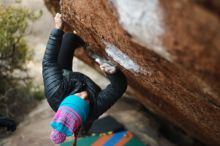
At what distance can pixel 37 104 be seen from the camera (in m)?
8.09

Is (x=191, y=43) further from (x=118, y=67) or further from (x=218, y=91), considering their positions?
(x=118, y=67)

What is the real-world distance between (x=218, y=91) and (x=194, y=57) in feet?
2.41

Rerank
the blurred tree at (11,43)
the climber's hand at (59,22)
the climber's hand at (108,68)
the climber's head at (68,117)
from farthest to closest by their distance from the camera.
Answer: the blurred tree at (11,43)
the climber's hand at (59,22)
the climber's hand at (108,68)
the climber's head at (68,117)

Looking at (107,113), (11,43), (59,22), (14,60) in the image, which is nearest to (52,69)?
(59,22)

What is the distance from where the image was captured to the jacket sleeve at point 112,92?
175 inches

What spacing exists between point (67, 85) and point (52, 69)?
27cm

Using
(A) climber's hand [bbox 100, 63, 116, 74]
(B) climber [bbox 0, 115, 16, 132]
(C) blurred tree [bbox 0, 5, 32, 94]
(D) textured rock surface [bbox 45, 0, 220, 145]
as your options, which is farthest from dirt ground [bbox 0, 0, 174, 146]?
(A) climber's hand [bbox 100, 63, 116, 74]

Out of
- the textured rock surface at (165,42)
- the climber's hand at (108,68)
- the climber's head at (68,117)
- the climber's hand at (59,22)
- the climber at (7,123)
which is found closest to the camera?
the textured rock surface at (165,42)

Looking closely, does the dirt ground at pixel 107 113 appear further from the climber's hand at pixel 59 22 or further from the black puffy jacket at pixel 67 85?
the climber's hand at pixel 59 22

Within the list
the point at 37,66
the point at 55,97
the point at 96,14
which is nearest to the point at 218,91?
the point at 96,14

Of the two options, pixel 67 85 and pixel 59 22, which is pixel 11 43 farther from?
pixel 67 85

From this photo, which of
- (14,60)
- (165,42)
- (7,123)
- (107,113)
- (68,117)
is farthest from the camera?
(14,60)

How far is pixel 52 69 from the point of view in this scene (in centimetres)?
457

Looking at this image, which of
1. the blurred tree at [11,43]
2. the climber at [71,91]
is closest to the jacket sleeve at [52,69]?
the climber at [71,91]
